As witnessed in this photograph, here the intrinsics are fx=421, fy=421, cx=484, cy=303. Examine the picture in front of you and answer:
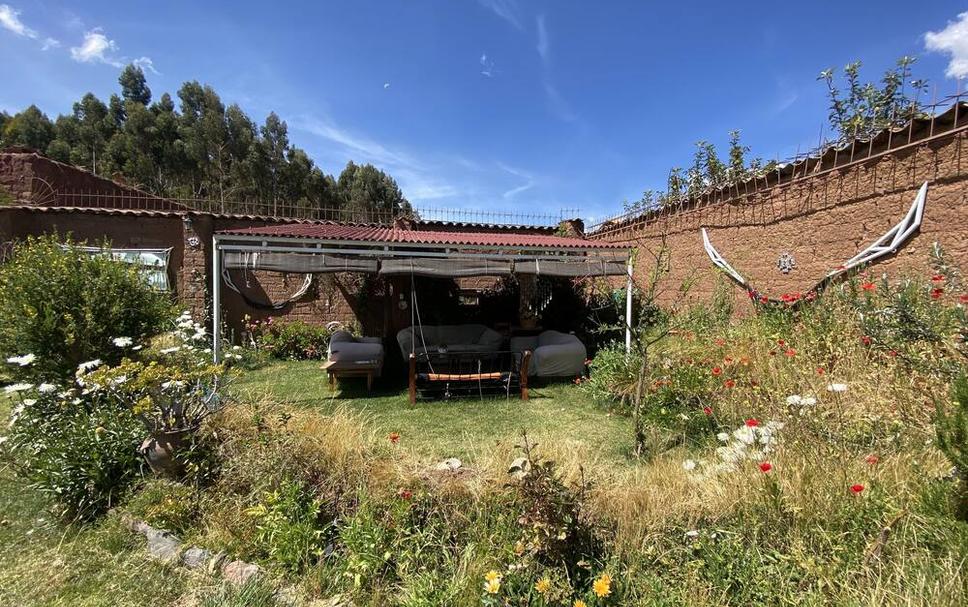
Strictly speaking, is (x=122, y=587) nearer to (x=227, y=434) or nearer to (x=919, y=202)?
(x=227, y=434)

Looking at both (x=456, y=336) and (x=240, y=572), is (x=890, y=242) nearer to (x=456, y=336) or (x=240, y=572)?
(x=240, y=572)

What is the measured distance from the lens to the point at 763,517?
246 centimetres

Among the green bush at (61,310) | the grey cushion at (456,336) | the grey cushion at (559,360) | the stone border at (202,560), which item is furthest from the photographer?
the grey cushion at (456,336)

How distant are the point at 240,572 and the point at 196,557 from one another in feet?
1.26

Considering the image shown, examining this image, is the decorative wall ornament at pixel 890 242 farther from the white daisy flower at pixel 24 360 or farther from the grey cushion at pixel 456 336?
the white daisy flower at pixel 24 360

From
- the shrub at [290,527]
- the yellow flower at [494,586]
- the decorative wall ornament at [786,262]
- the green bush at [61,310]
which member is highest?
the decorative wall ornament at [786,262]

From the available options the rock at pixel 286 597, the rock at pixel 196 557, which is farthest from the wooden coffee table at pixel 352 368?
the rock at pixel 286 597

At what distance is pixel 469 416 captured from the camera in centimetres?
588

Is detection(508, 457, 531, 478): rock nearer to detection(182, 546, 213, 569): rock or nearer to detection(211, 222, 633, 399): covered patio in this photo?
detection(182, 546, 213, 569): rock

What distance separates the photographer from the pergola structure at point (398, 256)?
676 cm

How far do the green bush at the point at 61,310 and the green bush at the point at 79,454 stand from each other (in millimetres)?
1195

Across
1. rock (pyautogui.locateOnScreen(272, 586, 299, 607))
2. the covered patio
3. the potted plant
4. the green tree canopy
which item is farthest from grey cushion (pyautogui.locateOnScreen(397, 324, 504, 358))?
the green tree canopy

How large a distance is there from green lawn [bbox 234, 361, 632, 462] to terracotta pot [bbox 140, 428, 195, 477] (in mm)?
996

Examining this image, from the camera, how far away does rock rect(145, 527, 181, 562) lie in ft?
9.05
